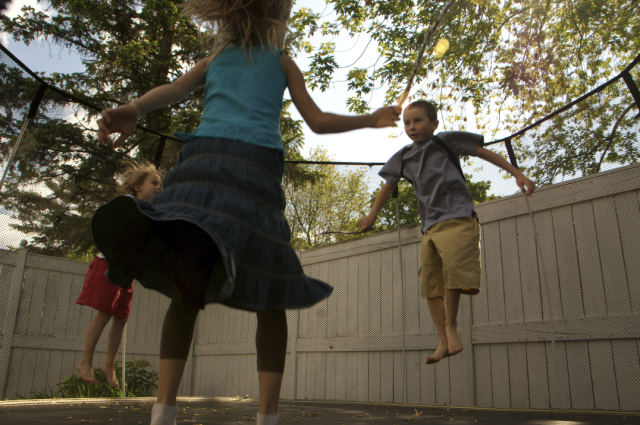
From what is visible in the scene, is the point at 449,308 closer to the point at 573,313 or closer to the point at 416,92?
the point at 573,313

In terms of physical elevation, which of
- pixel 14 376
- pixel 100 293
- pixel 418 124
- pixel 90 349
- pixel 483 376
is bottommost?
pixel 14 376

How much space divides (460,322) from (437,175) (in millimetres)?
1221

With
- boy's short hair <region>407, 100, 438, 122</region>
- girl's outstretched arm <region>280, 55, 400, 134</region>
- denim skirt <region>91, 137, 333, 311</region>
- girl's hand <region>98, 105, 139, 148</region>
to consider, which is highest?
boy's short hair <region>407, 100, 438, 122</region>

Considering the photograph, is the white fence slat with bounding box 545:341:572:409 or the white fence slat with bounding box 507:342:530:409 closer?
the white fence slat with bounding box 545:341:572:409

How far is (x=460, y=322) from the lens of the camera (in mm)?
2779

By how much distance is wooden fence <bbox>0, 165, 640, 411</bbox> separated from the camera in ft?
7.26

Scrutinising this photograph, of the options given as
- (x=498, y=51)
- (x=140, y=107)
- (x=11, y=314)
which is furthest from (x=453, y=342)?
(x=498, y=51)

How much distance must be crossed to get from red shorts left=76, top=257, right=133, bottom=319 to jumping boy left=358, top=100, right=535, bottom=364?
134 centimetres

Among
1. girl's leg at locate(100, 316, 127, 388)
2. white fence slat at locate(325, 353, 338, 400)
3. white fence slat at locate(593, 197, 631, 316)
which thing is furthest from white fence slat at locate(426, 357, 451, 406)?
girl's leg at locate(100, 316, 127, 388)

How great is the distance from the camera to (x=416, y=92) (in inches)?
253

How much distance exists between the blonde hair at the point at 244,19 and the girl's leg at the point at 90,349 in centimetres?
179

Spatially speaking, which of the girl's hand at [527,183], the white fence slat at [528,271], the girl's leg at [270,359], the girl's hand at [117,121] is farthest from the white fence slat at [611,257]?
the girl's hand at [117,121]

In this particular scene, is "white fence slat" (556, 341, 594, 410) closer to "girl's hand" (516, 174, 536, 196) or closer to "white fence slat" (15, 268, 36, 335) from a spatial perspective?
"girl's hand" (516, 174, 536, 196)

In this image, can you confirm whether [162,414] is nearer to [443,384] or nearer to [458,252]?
[458,252]
